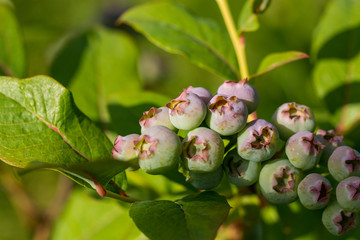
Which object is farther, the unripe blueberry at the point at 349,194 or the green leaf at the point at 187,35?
the green leaf at the point at 187,35

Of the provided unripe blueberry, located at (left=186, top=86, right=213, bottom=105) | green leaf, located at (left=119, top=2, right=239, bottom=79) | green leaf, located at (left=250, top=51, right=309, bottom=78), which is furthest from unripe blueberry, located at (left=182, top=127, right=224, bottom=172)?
green leaf, located at (left=119, top=2, right=239, bottom=79)

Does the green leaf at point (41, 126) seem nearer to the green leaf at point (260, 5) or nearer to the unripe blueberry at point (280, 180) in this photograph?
the unripe blueberry at point (280, 180)

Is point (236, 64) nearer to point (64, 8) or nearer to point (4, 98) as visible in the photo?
point (4, 98)

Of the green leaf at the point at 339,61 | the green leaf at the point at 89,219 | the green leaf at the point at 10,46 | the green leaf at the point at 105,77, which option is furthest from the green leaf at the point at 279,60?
the green leaf at the point at 10,46

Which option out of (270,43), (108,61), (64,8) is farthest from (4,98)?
(64,8)

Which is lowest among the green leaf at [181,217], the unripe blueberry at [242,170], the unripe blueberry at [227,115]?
the green leaf at [181,217]

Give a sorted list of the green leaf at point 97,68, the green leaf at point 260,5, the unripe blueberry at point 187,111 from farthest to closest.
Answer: the green leaf at point 97,68 < the green leaf at point 260,5 < the unripe blueberry at point 187,111

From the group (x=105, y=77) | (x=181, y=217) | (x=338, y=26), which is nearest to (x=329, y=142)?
(x=181, y=217)
